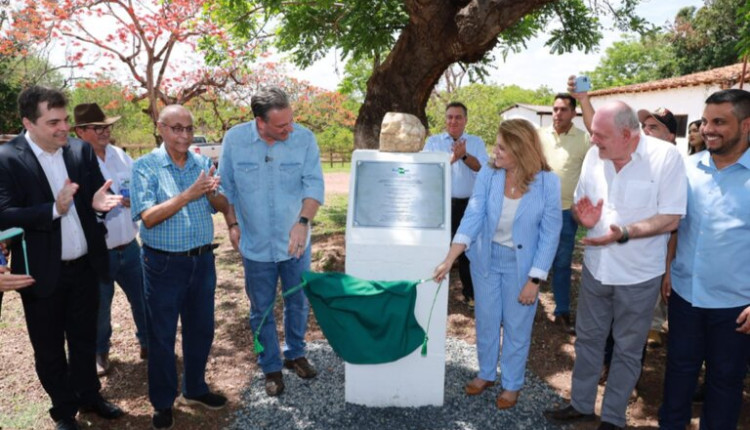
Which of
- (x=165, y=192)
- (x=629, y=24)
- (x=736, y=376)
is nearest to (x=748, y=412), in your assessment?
(x=736, y=376)

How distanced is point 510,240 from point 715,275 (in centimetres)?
120

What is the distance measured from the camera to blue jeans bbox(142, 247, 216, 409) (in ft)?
10.5

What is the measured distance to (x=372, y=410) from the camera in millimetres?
3520

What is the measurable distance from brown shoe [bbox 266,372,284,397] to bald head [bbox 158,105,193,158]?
191cm

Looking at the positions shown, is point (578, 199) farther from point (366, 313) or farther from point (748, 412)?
point (748, 412)

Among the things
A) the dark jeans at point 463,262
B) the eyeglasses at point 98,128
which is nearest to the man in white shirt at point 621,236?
the dark jeans at point 463,262

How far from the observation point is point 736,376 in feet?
9.41

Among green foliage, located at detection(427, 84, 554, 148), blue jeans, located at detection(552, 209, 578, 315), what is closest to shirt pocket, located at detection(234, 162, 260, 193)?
blue jeans, located at detection(552, 209, 578, 315)

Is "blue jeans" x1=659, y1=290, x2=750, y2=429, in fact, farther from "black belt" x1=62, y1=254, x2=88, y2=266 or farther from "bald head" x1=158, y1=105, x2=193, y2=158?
"black belt" x1=62, y1=254, x2=88, y2=266

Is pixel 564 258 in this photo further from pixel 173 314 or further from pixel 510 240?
pixel 173 314

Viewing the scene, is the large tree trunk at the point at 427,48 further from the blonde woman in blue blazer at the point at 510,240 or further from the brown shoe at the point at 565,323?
the brown shoe at the point at 565,323

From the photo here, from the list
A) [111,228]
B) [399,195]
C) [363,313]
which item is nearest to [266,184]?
[399,195]

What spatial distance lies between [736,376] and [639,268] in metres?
0.82

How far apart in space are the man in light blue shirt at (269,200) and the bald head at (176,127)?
0.50m
